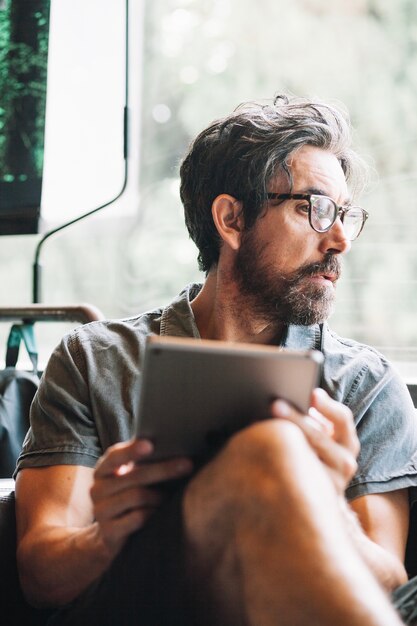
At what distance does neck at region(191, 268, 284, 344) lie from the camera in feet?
5.27

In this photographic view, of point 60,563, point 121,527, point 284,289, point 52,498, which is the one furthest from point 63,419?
point 284,289

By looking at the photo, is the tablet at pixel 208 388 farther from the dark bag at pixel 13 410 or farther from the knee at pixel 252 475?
the dark bag at pixel 13 410

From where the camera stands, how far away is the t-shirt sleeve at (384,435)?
1.34 m

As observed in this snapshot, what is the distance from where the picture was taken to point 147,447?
958mm

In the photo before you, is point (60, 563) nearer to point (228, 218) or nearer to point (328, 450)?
point (328, 450)

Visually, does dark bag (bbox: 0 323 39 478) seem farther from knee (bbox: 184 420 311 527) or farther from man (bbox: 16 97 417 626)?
knee (bbox: 184 420 311 527)

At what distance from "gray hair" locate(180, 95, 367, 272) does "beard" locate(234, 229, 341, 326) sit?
98mm

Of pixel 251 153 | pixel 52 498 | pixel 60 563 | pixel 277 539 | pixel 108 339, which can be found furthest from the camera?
pixel 251 153

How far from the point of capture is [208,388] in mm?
922

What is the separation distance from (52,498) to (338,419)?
0.54 m

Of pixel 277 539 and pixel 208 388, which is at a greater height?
pixel 208 388

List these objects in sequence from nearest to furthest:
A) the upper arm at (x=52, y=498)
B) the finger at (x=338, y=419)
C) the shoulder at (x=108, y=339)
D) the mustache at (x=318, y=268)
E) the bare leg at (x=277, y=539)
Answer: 1. the bare leg at (x=277, y=539)
2. the finger at (x=338, y=419)
3. the upper arm at (x=52, y=498)
4. the shoulder at (x=108, y=339)
5. the mustache at (x=318, y=268)

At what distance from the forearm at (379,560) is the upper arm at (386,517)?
3 cm

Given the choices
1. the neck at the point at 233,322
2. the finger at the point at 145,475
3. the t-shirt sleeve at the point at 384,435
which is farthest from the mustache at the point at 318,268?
the finger at the point at 145,475
